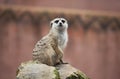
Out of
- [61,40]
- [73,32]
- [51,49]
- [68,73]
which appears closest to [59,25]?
[61,40]

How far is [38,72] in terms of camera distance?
5293 millimetres

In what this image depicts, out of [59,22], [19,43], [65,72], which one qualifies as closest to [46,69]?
[65,72]

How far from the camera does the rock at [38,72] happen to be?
17.3 ft

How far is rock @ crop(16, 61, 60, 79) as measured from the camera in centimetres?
526

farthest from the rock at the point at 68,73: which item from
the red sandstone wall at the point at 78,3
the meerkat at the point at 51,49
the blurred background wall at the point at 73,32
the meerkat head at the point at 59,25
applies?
the red sandstone wall at the point at 78,3

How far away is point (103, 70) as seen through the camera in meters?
9.71

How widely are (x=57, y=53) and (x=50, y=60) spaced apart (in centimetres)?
14

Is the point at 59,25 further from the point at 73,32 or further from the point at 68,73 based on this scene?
the point at 73,32

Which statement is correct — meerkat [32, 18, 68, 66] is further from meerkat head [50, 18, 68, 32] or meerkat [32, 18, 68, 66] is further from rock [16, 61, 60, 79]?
rock [16, 61, 60, 79]

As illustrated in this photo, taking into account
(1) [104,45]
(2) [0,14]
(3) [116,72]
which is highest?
(2) [0,14]

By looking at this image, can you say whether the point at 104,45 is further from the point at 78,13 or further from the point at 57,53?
the point at 57,53

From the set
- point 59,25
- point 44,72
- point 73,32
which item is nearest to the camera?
point 44,72

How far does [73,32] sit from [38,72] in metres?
4.40

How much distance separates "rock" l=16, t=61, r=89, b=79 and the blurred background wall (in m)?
3.90
